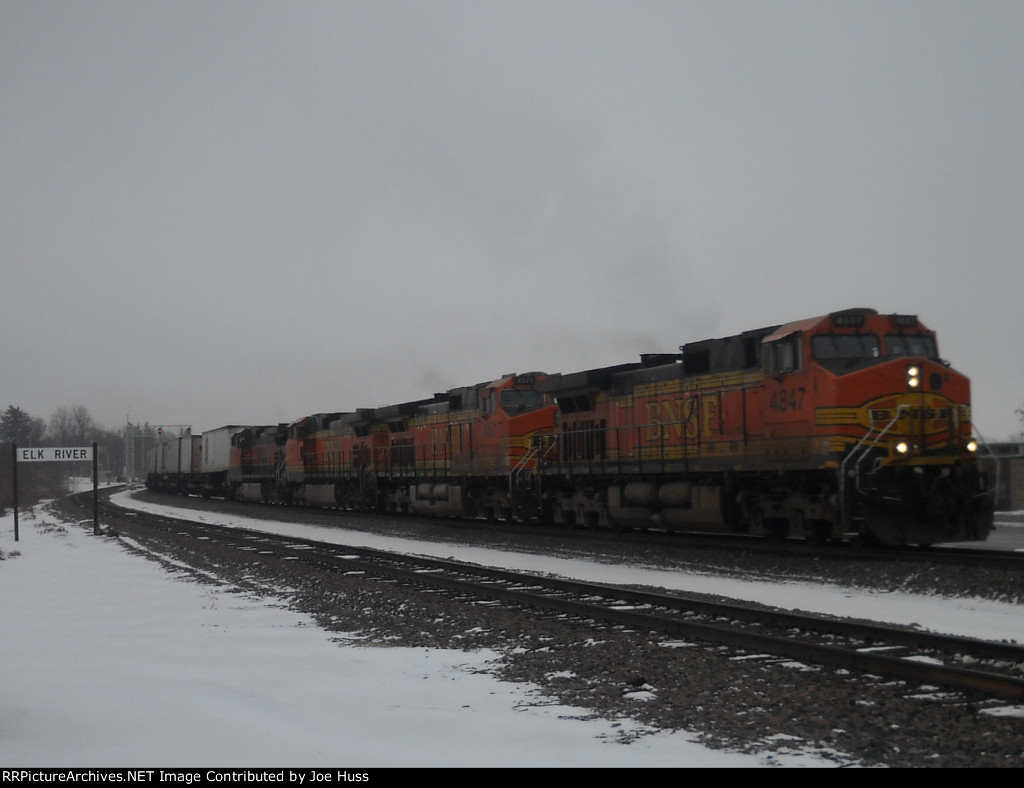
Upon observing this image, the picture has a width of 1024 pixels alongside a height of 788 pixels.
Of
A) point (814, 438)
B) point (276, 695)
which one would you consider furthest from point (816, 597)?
point (276, 695)

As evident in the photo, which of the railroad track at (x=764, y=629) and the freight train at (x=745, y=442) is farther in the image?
the freight train at (x=745, y=442)

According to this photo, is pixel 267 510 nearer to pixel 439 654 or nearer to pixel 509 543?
pixel 509 543

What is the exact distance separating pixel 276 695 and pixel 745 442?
12.3m

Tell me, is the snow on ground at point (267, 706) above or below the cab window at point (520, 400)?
below

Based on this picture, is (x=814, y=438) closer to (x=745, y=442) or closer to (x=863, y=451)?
(x=863, y=451)

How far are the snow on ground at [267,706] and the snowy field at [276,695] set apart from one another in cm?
2

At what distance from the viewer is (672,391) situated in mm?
21016

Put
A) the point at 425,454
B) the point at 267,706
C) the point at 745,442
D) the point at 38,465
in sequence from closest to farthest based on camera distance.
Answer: the point at 267,706, the point at 745,442, the point at 425,454, the point at 38,465

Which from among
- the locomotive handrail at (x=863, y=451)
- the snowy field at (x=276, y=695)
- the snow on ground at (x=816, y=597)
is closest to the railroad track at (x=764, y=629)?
the snow on ground at (x=816, y=597)

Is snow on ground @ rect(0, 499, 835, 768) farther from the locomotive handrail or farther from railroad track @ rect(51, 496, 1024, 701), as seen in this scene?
the locomotive handrail

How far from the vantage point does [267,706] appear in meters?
7.21

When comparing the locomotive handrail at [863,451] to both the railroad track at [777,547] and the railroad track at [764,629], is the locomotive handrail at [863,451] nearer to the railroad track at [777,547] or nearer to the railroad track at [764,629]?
the railroad track at [777,547]

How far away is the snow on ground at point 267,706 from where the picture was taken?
5.79 meters

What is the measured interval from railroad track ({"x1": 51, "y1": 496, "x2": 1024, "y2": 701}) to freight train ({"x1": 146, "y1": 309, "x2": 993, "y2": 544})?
5240 millimetres
